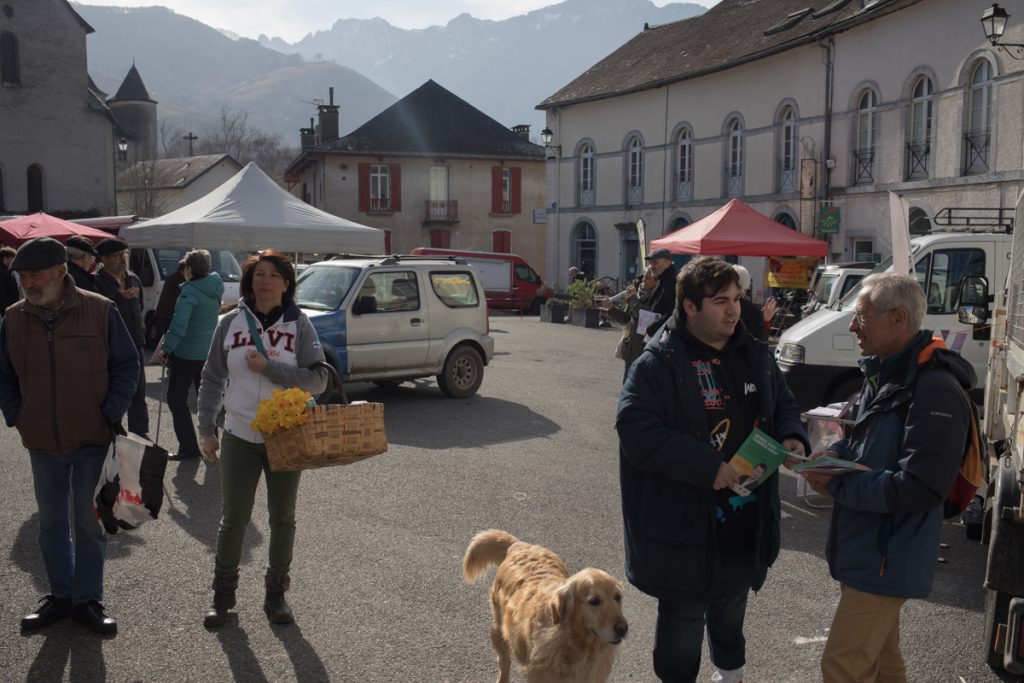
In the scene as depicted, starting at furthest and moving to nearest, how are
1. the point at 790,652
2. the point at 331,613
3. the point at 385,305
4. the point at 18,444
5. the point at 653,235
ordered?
the point at 653,235
the point at 385,305
the point at 18,444
the point at 331,613
the point at 790,652

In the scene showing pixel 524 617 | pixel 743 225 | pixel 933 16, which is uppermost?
pixel 933 16

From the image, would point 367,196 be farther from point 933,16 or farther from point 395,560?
point 395,560

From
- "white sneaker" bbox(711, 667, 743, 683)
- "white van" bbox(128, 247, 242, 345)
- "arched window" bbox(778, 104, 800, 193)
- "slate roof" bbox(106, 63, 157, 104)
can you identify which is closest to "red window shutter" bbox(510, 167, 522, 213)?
"arched window" bbox(778, 104, 800, 193)

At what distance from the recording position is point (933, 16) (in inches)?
849

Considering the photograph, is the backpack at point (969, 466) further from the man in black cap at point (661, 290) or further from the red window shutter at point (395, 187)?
the red window shutter at point (395, 187)

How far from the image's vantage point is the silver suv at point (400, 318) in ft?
37.8

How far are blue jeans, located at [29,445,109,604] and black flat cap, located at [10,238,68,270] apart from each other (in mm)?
903

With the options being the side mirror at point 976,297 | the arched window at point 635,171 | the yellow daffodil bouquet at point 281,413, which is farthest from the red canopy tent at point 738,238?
the arched window at point 635,171

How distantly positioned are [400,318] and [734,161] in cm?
2073

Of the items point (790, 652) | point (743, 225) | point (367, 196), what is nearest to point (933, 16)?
point (743, 225)

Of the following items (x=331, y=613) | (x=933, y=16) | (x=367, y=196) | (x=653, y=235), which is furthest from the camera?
(x=367, y=196)

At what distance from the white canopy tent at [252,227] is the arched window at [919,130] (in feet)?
48.7

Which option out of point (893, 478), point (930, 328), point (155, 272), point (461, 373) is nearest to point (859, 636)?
point (893, 478)

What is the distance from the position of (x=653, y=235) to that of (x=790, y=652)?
29664 millimetres
